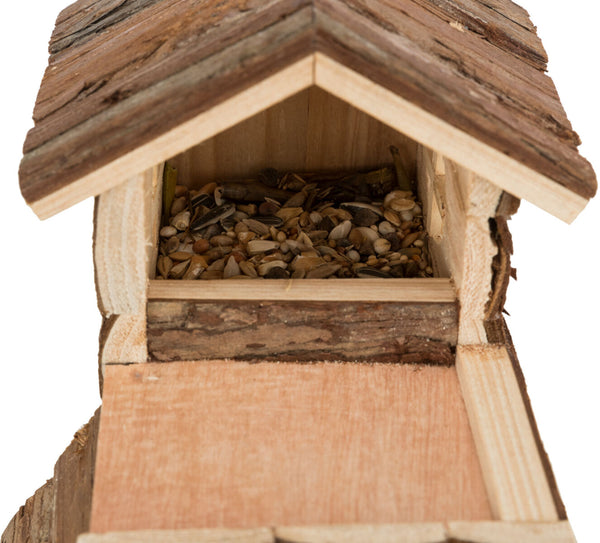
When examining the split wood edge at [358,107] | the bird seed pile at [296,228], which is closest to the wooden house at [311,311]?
the split wood edge at [358,107]

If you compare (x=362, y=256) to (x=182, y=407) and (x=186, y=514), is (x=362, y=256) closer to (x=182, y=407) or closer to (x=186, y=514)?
(x=182, y=407)

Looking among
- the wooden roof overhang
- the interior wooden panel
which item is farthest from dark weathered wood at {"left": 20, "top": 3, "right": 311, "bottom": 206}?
the interior wooden panel

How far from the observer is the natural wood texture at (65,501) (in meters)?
1.79

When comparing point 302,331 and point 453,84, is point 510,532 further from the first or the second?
point 453,84

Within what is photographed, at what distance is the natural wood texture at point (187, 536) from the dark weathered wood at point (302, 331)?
328mm

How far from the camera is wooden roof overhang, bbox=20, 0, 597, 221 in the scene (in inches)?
52.1

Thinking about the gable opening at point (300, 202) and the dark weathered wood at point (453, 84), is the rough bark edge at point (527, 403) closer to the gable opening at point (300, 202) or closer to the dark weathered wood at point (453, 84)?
the gable opening at point (300, 202)

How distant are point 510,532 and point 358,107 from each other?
0.55m

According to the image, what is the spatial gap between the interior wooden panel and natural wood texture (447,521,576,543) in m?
0.88

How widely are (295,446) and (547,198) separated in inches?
18.3

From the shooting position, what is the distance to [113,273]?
5.11 ft

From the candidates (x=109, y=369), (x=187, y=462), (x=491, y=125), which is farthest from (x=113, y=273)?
(x=491, y=125)

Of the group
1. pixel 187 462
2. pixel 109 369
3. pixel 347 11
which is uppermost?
pixel 347 11

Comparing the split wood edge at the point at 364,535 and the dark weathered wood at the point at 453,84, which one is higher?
the dark weathered wood at the point at 453,84
